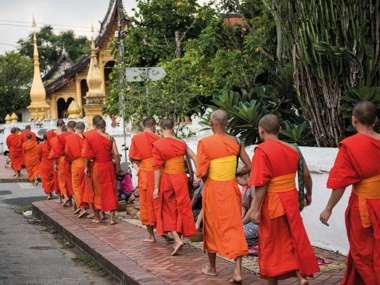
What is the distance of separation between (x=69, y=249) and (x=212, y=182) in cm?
366

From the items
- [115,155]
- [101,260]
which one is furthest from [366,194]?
[115,155]

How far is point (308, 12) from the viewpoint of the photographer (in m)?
8.52

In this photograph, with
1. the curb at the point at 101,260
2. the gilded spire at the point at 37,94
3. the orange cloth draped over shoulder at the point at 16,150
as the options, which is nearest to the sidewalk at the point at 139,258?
the curb at the point at 101,260

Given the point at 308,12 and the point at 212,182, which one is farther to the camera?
the point at 308,12

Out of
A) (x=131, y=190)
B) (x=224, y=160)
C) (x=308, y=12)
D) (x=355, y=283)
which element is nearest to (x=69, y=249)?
(x=131, y=190)

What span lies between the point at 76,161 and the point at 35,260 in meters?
3.38

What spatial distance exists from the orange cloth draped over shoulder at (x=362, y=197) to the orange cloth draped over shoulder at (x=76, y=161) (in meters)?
7.07

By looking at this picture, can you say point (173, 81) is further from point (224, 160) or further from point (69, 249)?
point (224, 160)

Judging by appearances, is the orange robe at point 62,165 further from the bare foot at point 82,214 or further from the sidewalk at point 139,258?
the sidewalk at point 139,258

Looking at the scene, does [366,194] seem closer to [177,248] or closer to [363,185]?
[363,185]

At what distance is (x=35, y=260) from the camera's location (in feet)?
29.3

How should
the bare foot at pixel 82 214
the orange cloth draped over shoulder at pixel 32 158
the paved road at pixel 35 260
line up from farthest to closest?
the orange cloth draped over shoulder at pixel 32 158, the bare foot at pixel 82 214, the paved road at pixel 35 260

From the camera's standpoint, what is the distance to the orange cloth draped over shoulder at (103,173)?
35.0ft

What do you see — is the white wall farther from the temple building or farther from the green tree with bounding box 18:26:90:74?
the green tree with bounding box 18:26:90:74
